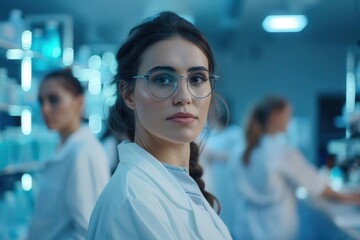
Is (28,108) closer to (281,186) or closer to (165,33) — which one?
(281,186)

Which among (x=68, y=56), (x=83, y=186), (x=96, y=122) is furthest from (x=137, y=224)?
(x=96, y=122)

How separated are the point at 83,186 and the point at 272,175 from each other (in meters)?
1.71

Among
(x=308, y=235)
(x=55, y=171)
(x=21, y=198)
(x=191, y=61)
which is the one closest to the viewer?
(x=191, y=61)

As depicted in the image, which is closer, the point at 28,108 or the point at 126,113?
the point at 126,113

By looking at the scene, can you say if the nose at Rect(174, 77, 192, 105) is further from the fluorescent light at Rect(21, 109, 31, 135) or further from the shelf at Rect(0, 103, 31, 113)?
the fluorescent light at Rect(21, 109, 31, 135)

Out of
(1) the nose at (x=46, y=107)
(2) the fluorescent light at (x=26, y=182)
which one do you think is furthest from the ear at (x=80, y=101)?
(2) the fluorescent light at (x=26, y=182)

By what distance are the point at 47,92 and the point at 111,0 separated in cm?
225

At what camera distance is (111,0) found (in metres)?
4.26

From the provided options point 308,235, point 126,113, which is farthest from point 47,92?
point 308,235

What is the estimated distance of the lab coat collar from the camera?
1.01 m

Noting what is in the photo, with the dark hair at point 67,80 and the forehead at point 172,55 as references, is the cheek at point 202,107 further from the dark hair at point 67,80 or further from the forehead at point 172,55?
the dark hair at point 67,80

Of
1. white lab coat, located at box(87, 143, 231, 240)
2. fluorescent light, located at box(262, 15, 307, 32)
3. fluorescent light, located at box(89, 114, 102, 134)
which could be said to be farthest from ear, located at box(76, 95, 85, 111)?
fluorescent light, located at box(262, 15, 307, 32)

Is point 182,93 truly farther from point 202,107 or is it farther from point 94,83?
point 94,83

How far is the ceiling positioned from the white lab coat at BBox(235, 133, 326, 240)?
0.92 m
